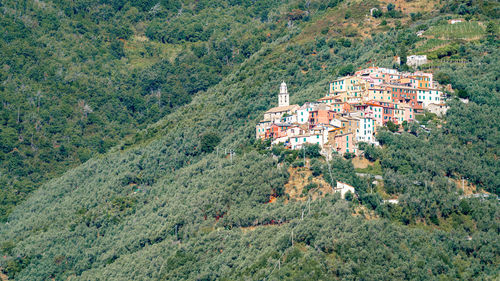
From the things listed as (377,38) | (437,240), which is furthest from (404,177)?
(377,38)

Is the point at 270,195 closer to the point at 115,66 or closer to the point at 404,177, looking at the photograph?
the point at 404,177

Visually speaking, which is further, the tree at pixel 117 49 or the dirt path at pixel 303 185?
the tree at pixel 117 49

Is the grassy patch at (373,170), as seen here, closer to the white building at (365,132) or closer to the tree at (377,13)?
the white building at (365,132)

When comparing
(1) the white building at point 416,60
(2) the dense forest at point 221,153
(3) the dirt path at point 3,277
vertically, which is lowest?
(3) the dirt path at point 3,277

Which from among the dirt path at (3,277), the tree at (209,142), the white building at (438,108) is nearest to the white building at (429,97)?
the white building at (438,108)

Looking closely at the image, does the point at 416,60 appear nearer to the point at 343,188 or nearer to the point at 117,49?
the point at 343,188

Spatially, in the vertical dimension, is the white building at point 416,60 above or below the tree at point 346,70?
above

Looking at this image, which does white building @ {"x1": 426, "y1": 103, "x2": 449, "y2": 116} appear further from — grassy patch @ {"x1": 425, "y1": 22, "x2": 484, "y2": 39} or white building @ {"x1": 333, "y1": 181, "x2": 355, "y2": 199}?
grassy patch @ {"x1": 425, "y1": 22, "x2": 484, "y2": 39}
